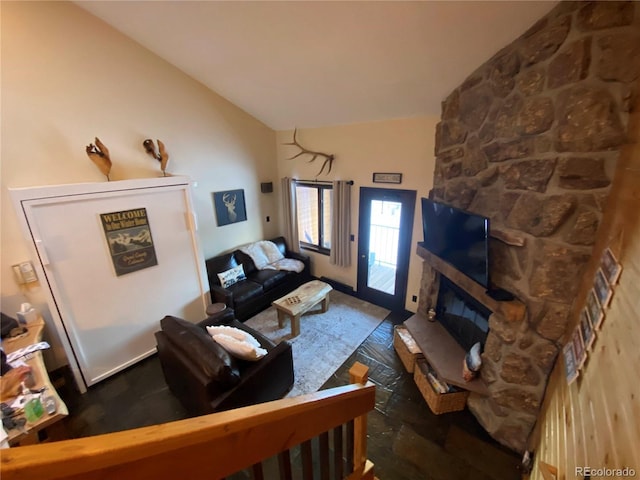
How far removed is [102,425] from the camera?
2.57 meters

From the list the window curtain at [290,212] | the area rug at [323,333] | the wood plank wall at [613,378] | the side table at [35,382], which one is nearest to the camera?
the wood plank wall at [613,378]

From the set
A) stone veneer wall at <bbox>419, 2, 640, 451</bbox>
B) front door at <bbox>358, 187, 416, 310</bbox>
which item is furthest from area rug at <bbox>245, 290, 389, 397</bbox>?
stone veneer wall at <bbox>419, 2, 640, 451</bbox>

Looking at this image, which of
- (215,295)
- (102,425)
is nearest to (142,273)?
(215,295)

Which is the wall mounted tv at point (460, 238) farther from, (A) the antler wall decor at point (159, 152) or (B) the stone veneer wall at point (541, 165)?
(A) the antler wall decor at point (159, 152)

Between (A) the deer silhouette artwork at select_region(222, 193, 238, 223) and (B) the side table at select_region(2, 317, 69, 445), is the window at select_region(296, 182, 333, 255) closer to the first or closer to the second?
(A) the deer silhouette artwork at select_region(222, 193, 238, 223)

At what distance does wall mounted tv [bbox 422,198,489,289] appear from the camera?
2148 millimetres

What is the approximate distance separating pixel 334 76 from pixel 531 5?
1810 mm

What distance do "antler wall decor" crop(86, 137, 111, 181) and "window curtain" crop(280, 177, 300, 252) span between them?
2.73 metres

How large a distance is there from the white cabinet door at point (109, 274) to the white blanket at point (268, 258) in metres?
1.13

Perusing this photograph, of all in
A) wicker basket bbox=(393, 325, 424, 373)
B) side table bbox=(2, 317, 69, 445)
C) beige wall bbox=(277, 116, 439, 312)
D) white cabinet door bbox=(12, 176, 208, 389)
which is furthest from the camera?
beige wall bbox=(277, 116, 439, 312)

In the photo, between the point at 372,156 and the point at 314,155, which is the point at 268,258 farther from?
the point at 372,156

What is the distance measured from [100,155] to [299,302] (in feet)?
9.74

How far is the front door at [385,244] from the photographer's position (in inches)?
152

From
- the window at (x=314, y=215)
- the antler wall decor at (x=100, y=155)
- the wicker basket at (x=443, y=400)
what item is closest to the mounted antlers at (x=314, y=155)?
the window at (x=314, y=215)
